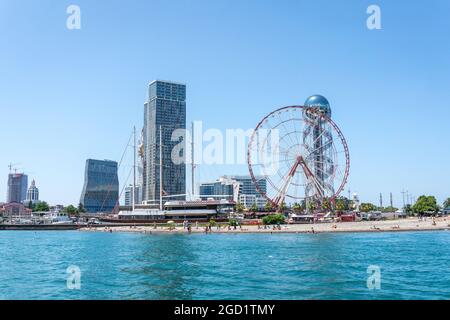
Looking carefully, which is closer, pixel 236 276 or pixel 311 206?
pixel 236 276

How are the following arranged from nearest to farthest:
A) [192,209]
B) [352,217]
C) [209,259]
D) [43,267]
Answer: [43,267], [209,259], [352,217], [192,209]

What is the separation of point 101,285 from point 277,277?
1529 centimetres

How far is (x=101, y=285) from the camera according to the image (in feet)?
118

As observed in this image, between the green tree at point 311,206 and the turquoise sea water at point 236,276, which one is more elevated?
the green tree at point 311,206

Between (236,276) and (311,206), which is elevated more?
(311,206)

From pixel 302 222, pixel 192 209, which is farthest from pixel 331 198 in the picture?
pixel 192 209

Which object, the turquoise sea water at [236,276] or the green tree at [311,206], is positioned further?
the green tree at [311,206]

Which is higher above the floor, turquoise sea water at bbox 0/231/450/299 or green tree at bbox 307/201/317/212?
green tree at bbox 307/201/317/212

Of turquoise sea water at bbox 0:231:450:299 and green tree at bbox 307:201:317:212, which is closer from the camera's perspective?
turquoise sea water at bbox 0:231:450:299

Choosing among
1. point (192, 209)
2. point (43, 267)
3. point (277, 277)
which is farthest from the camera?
point (192, 209)
